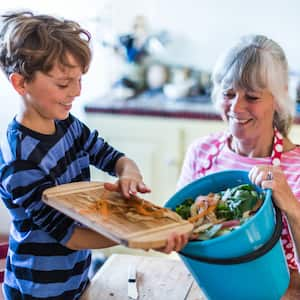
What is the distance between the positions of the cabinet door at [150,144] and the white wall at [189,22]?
1.09ft

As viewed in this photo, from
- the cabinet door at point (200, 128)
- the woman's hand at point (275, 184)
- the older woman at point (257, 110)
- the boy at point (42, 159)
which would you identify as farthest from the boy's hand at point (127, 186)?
the cabinet door at point (200, 128)

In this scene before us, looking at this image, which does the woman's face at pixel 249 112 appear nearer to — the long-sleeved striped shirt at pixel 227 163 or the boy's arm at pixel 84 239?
the long-sleeved striped shirt at pixel 227 163

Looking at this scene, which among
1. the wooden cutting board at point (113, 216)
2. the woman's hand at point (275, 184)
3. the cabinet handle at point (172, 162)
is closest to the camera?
the wooden cutting board at point (113, 216)

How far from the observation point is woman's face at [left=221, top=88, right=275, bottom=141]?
1688 millimetres

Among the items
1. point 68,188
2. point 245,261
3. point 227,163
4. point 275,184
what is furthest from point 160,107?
point 245,261

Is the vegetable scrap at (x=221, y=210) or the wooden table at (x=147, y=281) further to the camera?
the wooden table at (x=147, y=281)

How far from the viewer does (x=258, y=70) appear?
65.2 inches

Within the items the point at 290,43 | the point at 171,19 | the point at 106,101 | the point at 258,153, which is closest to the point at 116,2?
the point at 171,19

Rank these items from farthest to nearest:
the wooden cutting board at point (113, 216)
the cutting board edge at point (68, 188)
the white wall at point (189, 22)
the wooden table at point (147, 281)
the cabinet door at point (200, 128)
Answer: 1. the white wall at point (189, 22)
2. the cabinet door at point (200, 128)
3. the wooden table at point (147, 281)
4. the cutting board edge at point (68, 188)
5. the wooden cutting board at point (113, 216)

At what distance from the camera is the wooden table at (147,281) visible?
4.77 ft

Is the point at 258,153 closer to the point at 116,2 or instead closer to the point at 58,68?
the point at 58,68

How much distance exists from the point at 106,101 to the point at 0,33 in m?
1.78

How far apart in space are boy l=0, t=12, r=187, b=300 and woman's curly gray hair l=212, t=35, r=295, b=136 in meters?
0.46

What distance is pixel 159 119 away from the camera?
115 inches
